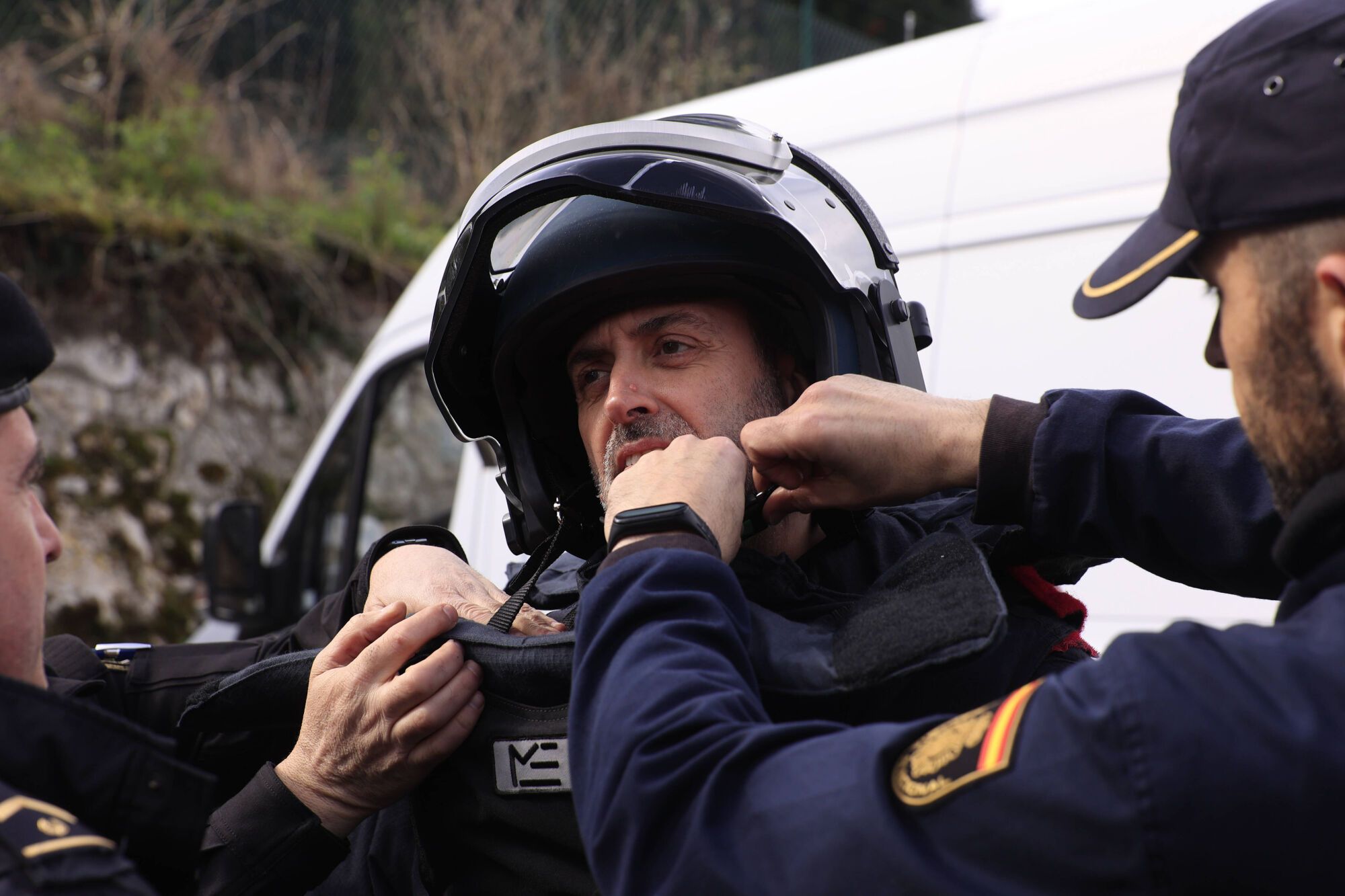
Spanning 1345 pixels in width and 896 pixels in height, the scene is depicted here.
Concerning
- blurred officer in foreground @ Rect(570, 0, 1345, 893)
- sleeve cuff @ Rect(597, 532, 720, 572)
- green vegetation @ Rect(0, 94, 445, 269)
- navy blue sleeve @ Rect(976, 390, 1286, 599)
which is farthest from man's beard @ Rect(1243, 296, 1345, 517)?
green vegetation @ Rect(0, 94, 445, 269)

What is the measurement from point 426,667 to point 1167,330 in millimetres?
1855

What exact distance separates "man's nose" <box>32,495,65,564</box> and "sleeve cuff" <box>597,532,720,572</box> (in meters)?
0.71

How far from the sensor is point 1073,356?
→ 9.13ft

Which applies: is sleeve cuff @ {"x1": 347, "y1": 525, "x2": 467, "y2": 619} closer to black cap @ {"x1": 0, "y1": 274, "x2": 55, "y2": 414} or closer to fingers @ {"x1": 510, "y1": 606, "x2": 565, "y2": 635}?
fingers @ {"x1": 510, "y1": 606, "x2": 565, "y2": 635}

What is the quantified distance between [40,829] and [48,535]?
57cm

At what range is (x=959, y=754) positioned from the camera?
112 cm

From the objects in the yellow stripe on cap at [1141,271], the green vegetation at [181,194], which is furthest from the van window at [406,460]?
the green vegetation at [181,194]

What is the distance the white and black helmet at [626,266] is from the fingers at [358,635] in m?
0.48

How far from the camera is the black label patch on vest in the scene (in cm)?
168

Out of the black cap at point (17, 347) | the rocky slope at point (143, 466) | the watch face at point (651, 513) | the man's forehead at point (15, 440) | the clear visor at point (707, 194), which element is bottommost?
the rocky slope at point (143, 466)

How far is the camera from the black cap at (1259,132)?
3.77ft

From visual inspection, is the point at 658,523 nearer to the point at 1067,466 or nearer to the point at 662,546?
the point at 662,546

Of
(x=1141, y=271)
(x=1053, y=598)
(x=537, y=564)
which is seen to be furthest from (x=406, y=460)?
(x=1141, y=271)

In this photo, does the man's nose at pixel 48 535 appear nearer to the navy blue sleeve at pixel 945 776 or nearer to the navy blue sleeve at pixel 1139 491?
the navy blue sleeve at pixel 945 776
